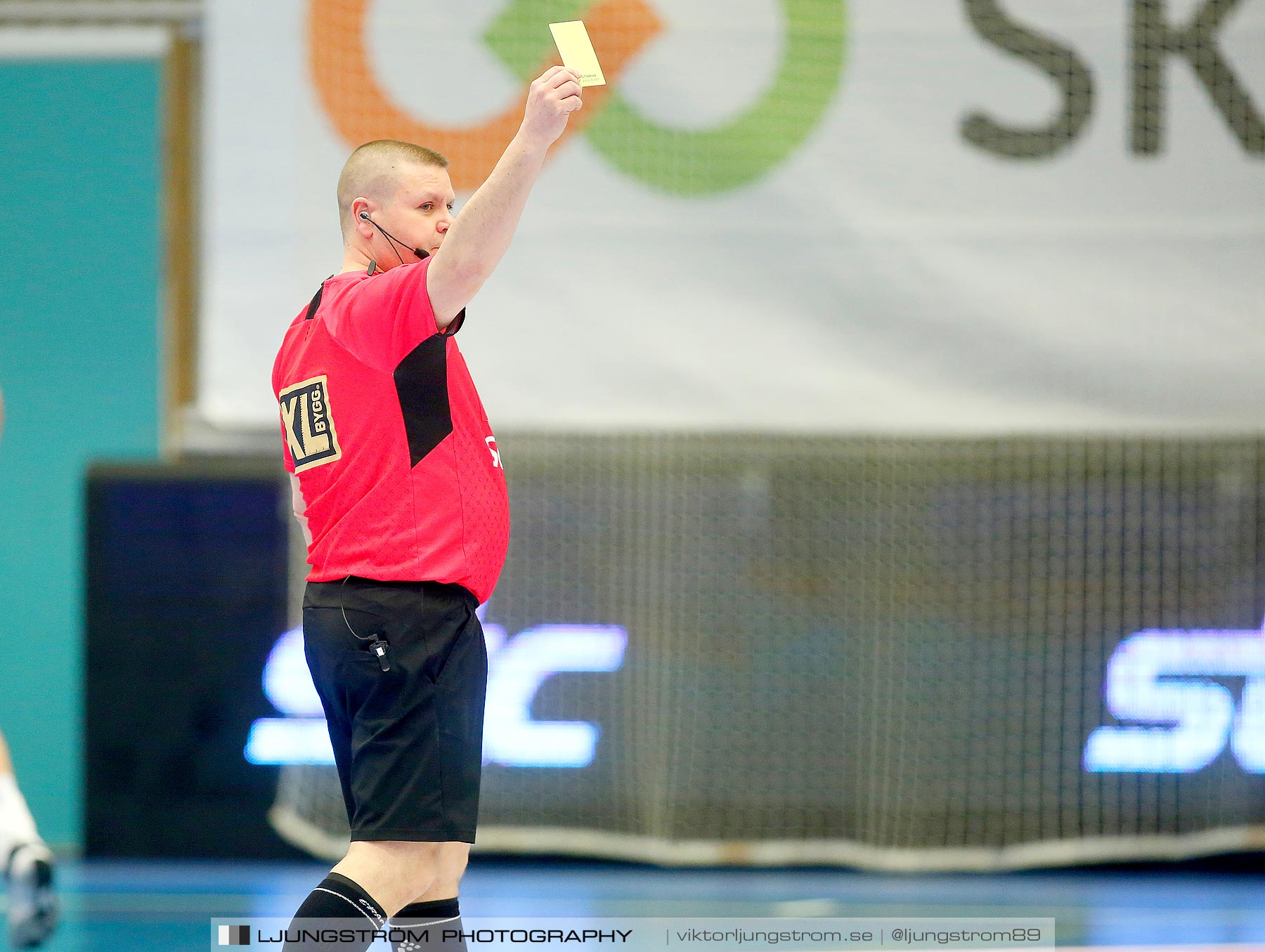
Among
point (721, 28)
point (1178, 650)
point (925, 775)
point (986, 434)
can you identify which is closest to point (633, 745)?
point (925, 775)

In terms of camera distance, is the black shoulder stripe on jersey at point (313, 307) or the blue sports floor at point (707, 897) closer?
the black shoulder stripe on jersey at point (313, 307)

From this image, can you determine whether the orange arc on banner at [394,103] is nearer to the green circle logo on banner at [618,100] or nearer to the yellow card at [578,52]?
the green circle logo on banner at [618,100]

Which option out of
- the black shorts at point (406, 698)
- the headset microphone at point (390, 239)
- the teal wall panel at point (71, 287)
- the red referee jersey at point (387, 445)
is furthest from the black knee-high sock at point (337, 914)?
the teal wall panel at point (71, 287)

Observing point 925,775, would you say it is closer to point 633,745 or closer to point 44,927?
point 633,745

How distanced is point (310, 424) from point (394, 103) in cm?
325

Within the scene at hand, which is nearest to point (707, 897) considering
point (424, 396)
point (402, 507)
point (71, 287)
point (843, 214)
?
point (843, 214)

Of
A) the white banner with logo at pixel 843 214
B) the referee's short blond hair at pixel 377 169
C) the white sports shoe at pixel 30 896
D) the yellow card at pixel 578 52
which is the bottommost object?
the white sports shoe at pixel 30 896

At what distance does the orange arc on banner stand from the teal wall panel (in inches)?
55.7

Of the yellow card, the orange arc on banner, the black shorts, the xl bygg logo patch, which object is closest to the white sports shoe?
the black shorts

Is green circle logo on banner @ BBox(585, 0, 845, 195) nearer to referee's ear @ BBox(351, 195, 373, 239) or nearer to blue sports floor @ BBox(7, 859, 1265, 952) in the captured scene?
blue sports floor @ BBox(7, 859, 1265, 952)

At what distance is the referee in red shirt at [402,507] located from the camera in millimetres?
2387

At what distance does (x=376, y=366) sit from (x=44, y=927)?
1.13m

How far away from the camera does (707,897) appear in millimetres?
5117

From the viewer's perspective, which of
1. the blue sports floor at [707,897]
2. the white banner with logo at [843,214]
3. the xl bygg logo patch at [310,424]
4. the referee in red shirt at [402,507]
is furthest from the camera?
the white banner with logo at [843,214]
